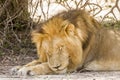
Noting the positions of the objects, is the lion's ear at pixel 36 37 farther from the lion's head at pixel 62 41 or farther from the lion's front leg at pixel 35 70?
the lion's front leg at pixel 35 70

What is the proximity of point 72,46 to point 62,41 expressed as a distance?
13 centimetres

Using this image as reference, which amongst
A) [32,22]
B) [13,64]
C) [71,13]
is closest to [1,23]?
[32,22]

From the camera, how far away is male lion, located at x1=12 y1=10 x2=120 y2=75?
5520 millimetres

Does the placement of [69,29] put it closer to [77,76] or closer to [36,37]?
[36,37]

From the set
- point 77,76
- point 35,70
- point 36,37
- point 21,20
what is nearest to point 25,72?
point 35,70

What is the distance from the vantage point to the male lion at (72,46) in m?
5.52

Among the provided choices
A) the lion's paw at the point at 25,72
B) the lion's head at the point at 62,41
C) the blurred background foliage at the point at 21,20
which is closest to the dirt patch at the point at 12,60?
the blurred background foliage at the point at 21,20

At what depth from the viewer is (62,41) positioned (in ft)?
18.3

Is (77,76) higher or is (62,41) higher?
(62,41)

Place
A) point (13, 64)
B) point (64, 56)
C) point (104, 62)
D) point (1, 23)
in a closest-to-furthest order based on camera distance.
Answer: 1. point (64, 56)
2. point (104, 62)
3. point (13, 64)
4. point (1, 23)

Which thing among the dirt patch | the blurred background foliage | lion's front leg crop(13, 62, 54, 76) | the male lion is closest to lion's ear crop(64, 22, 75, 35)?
the male lion

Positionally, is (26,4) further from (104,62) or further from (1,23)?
(104,62)

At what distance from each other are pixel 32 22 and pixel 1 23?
47 centimetres

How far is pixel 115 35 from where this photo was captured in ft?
20.0
